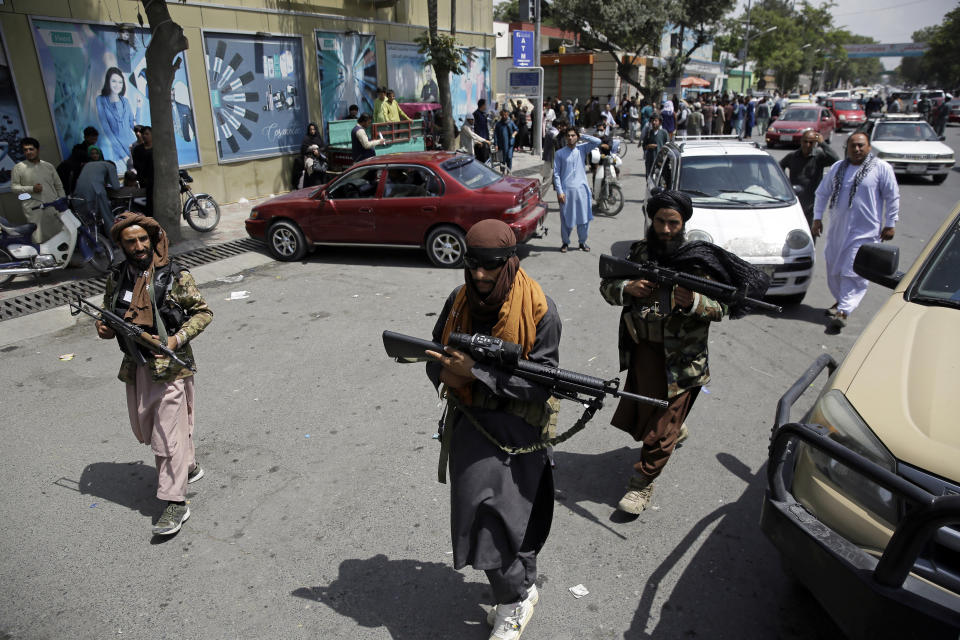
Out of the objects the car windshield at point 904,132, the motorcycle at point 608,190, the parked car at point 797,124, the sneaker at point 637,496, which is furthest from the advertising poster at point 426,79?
the sneaker at point 637,496

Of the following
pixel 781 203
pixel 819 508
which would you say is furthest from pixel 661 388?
pixel 781 203

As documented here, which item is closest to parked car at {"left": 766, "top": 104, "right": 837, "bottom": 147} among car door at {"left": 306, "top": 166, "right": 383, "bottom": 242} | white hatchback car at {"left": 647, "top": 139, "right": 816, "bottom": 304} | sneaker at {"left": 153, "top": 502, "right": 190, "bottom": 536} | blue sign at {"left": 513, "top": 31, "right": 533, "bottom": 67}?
blue sign at {"left": 513, "top": 31, "right": 533, "bottom": 67}

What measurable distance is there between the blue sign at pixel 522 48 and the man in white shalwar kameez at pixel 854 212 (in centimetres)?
1336

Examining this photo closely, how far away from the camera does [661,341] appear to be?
3469mm

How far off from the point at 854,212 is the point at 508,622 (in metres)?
5.50

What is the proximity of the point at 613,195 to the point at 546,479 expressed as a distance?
401 inches

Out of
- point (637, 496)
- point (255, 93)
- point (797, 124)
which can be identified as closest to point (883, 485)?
point (637, 496)

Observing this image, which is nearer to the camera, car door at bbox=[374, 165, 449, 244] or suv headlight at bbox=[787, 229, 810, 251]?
suv headlight at bbox=[787, 229, 810, 251]

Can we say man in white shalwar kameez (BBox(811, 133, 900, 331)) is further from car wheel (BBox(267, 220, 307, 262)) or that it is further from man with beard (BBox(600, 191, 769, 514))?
car wheel (BBox(267, 220, 307, 262))

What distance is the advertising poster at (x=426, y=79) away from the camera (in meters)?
17.4

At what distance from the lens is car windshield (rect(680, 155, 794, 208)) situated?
24.7ft

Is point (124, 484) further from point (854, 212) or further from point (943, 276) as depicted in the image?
point (854, 212)

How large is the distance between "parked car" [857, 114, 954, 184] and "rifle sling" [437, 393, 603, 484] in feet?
54.4

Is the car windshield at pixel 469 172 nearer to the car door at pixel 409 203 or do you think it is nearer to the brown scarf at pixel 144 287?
the car door at pixel 409 203
